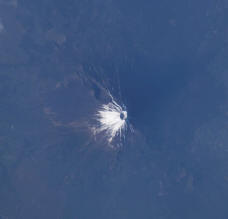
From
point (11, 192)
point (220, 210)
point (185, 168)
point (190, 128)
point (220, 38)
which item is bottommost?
point (11, 192)

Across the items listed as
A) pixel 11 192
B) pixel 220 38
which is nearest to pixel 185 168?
pixel 220 38

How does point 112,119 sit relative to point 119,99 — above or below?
below

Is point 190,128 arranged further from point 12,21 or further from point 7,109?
point 12,21

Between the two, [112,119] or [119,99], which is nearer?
[119,99]

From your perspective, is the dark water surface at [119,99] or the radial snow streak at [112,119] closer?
the dark water surface at [119,99]

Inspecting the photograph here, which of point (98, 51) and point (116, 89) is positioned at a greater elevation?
point (98, 51)

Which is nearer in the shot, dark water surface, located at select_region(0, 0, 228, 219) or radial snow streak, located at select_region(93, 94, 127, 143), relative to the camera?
dark water surface, located at select_region(0, 0, 228, 219)

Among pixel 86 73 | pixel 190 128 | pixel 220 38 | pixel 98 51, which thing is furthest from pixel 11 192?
pixel 220 38
